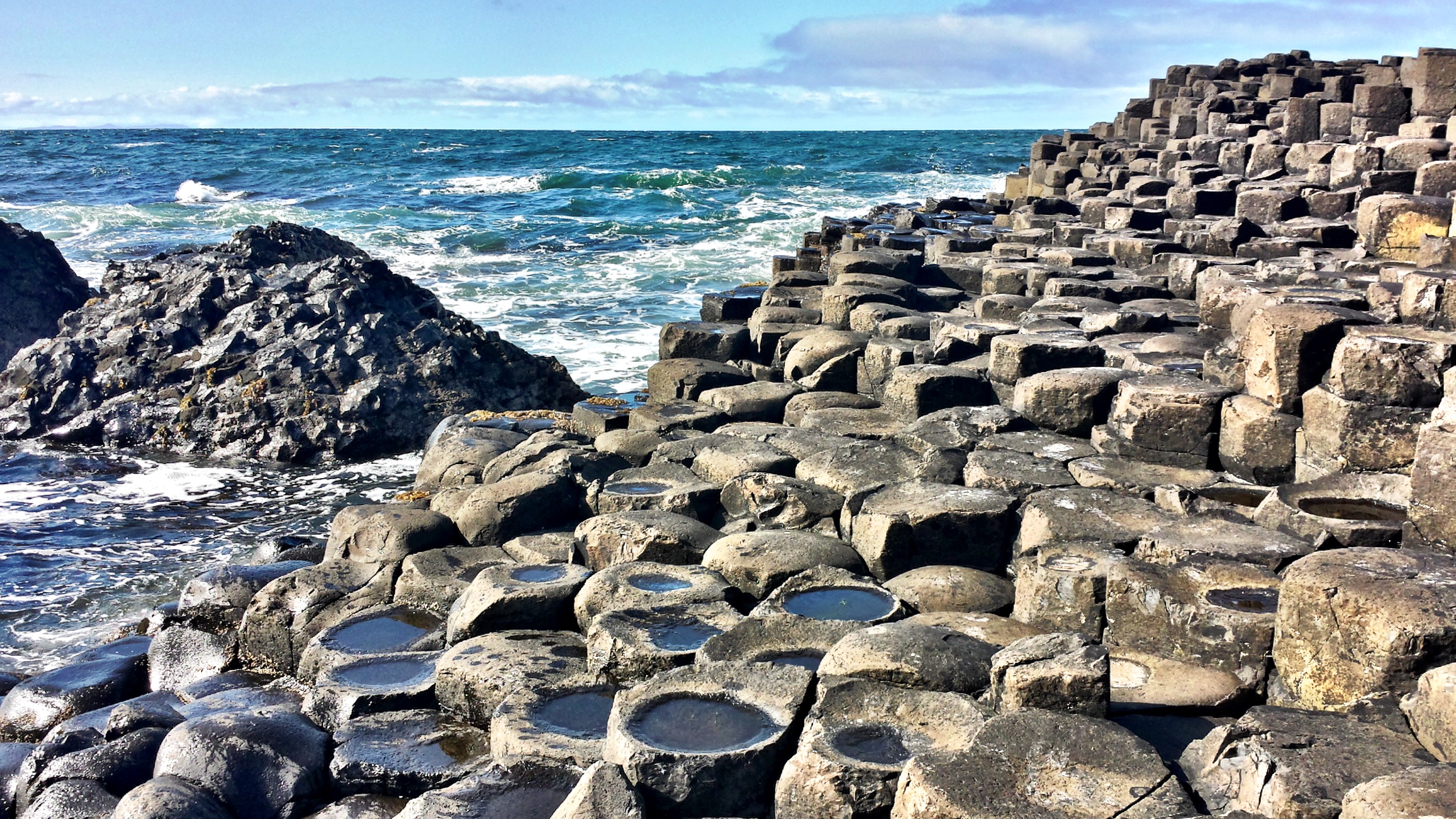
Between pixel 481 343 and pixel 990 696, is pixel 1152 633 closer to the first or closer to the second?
pixel 990 696

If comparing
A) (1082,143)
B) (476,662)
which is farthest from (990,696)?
(1082,143)

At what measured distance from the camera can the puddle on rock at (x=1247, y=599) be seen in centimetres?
333

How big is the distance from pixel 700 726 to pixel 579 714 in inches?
22.1

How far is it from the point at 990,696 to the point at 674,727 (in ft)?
2.83

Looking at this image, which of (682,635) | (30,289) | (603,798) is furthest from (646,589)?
(30,289)

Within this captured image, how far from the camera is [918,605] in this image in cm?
395

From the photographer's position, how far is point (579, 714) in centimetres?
356

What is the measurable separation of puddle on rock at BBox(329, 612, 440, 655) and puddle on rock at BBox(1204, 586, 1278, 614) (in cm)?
282

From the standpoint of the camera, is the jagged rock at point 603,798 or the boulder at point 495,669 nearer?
the jagged rock at point 603,798

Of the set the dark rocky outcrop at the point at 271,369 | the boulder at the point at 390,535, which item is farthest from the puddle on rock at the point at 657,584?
the dark rocky outcrop at the point at 271,369

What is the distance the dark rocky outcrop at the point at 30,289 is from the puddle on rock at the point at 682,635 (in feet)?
31.0

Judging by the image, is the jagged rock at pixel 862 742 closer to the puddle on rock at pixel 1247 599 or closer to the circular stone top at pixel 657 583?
the puddle on rock at pixel 1247 599

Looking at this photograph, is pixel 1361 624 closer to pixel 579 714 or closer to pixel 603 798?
pixel 603 798

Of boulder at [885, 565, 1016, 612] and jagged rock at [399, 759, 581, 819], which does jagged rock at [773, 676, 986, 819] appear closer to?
jagged rock at [399, 759, 581, 819]
